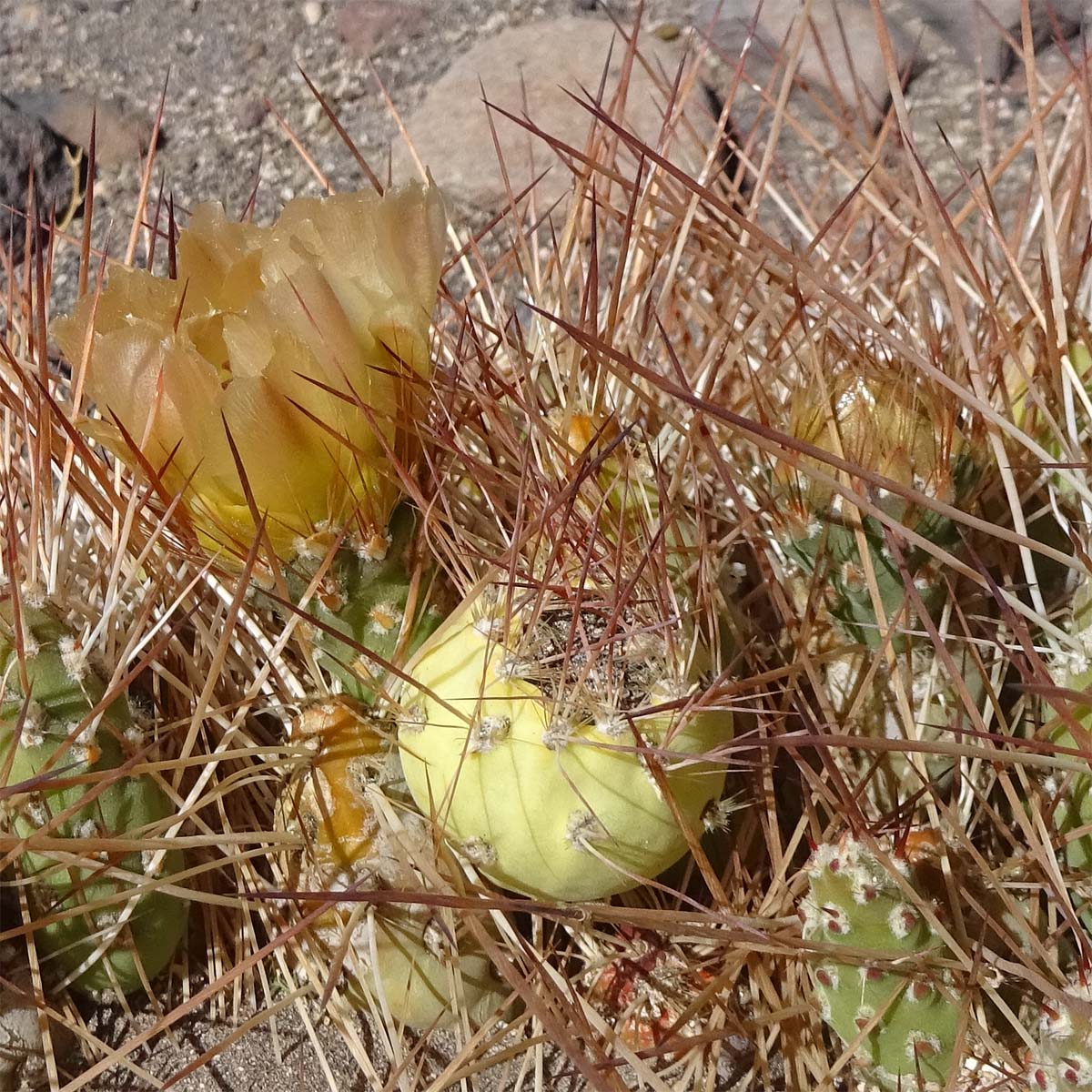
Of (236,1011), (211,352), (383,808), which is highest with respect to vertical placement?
(211,352)

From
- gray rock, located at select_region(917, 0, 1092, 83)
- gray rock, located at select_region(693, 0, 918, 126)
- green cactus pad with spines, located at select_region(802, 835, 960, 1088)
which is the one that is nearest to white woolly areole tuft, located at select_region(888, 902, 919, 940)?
green cactus pad with spines, located at select_region(802, 835, 960, 1088)

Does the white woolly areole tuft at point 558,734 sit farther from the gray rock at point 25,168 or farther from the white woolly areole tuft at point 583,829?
the gray rock at point 25,168

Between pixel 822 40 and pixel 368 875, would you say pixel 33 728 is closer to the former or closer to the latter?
pixel 368 875

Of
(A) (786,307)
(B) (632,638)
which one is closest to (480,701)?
(B) (632,638)

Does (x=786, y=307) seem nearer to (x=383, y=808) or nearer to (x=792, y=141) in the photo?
(x=383, y=808)

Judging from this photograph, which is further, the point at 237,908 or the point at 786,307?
the point at 786,307

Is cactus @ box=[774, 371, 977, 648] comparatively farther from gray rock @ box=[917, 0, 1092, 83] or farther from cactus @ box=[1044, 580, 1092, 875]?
gray rock @ box=[917, 0, 1092, 83]

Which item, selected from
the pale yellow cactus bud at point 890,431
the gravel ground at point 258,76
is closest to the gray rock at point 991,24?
the gravel ground at point 258,76
